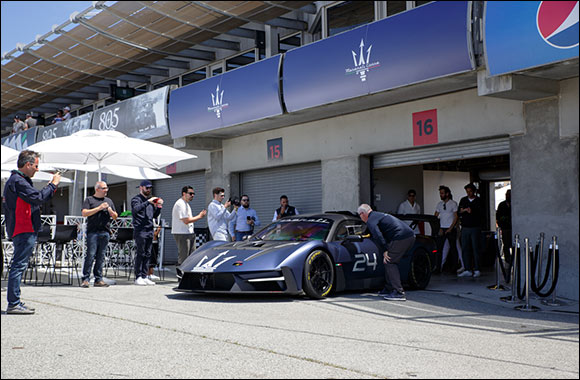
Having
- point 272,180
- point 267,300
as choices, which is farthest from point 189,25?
point 267,300

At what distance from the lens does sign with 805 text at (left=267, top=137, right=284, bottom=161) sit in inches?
647

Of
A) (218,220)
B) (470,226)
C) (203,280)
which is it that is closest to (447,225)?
(470,226)

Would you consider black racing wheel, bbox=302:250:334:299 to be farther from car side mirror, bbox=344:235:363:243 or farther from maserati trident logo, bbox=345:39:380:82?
maserati trident logo, bbox=345:39:380:82

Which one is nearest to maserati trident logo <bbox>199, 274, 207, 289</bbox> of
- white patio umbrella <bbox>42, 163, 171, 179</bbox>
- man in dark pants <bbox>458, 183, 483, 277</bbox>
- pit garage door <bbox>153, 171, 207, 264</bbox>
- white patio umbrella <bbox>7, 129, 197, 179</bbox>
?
white patio umbrella <bbox>7, 129, 197, 179</bbox>

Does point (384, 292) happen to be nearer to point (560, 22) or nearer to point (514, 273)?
point (514, 273)

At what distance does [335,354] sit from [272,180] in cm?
1271

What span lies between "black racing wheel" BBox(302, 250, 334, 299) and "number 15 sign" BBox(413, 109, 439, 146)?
176 inches

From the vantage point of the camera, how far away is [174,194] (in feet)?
70.7

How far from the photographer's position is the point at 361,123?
1397 cm

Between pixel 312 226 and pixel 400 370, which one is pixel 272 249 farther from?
pixel 400 370

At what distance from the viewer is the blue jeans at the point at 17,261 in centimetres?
668

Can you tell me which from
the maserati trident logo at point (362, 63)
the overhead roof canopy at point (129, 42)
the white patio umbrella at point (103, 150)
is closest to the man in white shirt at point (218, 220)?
the white patio umbrella at point (103, 150)

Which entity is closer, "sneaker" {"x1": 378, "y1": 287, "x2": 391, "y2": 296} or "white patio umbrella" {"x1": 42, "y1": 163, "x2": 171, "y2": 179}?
"sneaker" {"x1": 378, "y1": 287, "x2": 391, "y2": 296}

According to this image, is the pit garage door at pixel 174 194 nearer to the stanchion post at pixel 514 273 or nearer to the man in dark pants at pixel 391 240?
the man in dark pants at pixel 391 240
